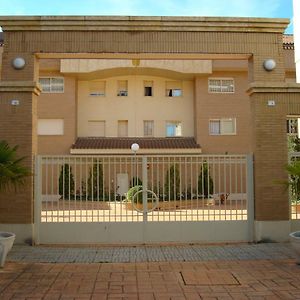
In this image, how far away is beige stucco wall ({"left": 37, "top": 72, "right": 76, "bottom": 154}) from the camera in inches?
1134

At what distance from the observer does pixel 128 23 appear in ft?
34.8

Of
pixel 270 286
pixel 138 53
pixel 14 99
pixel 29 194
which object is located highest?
pixel 138 53

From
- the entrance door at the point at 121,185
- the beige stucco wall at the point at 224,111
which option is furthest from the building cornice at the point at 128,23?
the beige stucco wall at the point at 224,111

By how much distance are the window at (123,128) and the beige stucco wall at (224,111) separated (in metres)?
4.78

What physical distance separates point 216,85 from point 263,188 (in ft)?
65.8

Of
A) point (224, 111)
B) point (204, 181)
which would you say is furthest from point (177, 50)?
point (224, 111)

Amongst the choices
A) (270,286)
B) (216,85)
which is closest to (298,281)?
(270,286)

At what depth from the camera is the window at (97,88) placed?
99.7 feet

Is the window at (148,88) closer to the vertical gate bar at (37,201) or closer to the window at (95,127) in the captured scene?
the window at (95,127)

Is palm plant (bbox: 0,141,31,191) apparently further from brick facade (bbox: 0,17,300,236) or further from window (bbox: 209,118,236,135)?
window (bbox: 209,118,236,135)

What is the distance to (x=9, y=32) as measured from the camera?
34.9ft

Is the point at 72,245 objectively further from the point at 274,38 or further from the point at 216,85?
the point at 216,85

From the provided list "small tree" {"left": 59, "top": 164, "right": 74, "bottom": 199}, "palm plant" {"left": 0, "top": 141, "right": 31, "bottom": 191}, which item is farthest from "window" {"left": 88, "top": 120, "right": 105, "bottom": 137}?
"palm plant" {"left": 0, "top": 141, "right": 31, "bottom": 191}

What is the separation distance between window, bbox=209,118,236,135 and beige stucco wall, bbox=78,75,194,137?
143 centimetres
